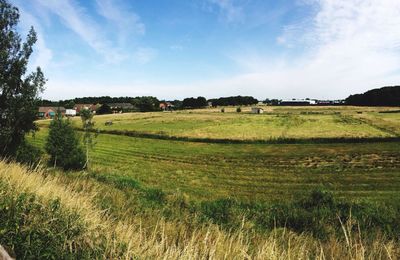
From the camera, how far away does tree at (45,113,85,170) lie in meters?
30.6

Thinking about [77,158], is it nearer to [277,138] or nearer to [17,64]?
[17,64]

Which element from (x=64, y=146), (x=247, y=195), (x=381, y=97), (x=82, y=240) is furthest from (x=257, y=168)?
(x=381, y=97)

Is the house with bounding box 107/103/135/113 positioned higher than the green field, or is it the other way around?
the house with bounding box 107/103/135/113

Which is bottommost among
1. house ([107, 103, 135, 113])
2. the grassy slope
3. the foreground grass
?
the grassy slope

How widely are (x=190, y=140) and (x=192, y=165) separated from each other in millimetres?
23386

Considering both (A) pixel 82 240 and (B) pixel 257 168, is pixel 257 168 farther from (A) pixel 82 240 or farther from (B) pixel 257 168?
(A) pixel 82 240

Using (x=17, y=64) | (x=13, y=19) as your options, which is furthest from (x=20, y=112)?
(x=13, y=19)

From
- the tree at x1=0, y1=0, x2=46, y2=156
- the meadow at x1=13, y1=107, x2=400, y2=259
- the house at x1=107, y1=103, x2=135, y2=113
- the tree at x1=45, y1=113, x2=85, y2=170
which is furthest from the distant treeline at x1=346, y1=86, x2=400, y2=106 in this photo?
the tree at x1=0, y1=0, x2=46, y2=156

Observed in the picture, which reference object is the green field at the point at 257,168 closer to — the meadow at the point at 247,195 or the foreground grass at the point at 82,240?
the meadow at the point at 247,195

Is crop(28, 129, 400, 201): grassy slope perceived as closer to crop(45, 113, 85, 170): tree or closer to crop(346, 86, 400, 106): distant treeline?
crop(45, 113, 85, 170): tree

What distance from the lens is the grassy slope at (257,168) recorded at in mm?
26984

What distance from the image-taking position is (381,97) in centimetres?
17838

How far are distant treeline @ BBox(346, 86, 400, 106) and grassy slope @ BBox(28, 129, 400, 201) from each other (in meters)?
141

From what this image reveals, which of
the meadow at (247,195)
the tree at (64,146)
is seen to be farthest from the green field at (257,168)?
the tree at (64,146)
